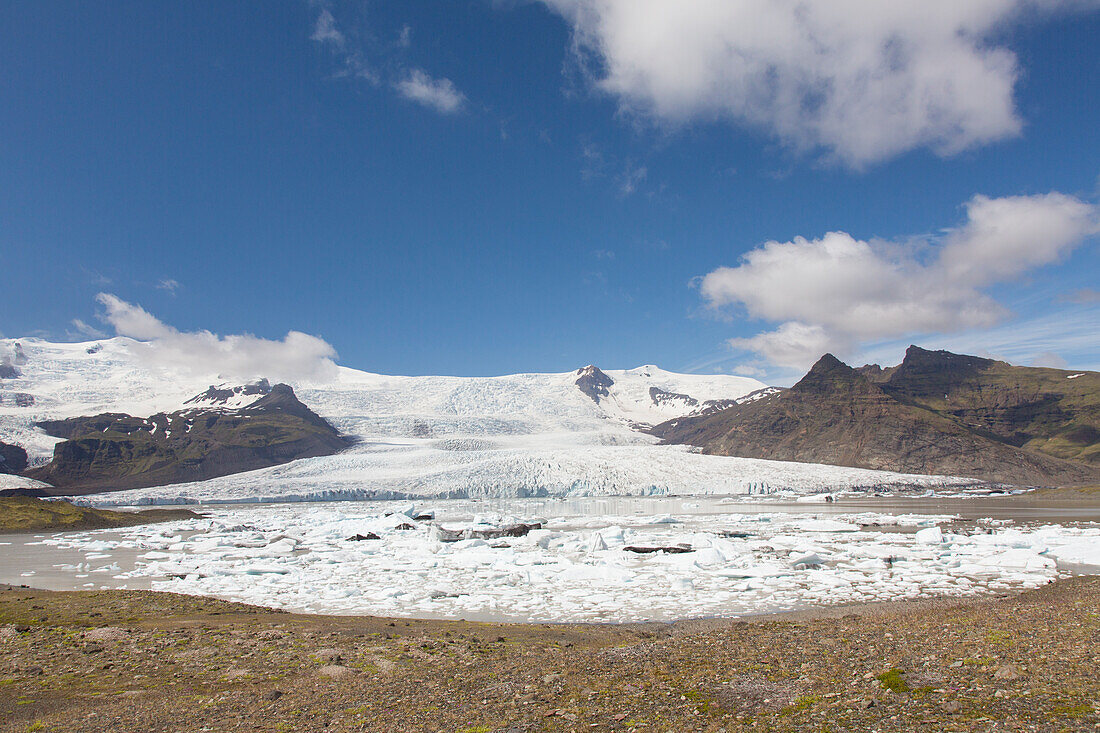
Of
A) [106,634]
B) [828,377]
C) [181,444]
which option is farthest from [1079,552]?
[181,444]

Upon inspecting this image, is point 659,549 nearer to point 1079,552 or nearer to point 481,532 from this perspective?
point 481,532

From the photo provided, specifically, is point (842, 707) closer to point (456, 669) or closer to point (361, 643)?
point (456, 669)

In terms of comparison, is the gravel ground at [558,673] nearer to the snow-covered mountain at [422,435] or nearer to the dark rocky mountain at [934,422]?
the snow-covered mountain at [422,435]

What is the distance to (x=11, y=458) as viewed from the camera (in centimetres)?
8756

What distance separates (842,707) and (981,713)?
1088 mm

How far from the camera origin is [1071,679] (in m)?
5.77

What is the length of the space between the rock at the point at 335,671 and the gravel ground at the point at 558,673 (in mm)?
37

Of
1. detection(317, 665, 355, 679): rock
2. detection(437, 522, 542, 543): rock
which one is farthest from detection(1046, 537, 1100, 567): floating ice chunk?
detection(317, 665, 355, 679): rock

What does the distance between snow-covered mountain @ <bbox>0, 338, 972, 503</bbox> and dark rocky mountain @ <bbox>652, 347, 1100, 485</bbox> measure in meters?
17.5

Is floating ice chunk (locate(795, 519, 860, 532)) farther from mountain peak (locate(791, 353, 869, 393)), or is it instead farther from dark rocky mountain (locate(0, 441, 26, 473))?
dark rocky mountain (locate(0, 441, 26, 473))

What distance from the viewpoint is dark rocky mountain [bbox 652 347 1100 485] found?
8312 cm

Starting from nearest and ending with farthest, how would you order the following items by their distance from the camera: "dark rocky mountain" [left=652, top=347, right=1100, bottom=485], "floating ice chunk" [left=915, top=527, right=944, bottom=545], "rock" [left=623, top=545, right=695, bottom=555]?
"rock" [left=623, top=545, right=695, bottom=555], "floating ice chunk" [left=915, top=527, right=944, bottom=545], "dark rocky mountain" [left=652, top=347, right=1100, bottom=485]

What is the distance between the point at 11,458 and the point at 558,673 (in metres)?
116

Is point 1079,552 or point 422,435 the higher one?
point 422,435
